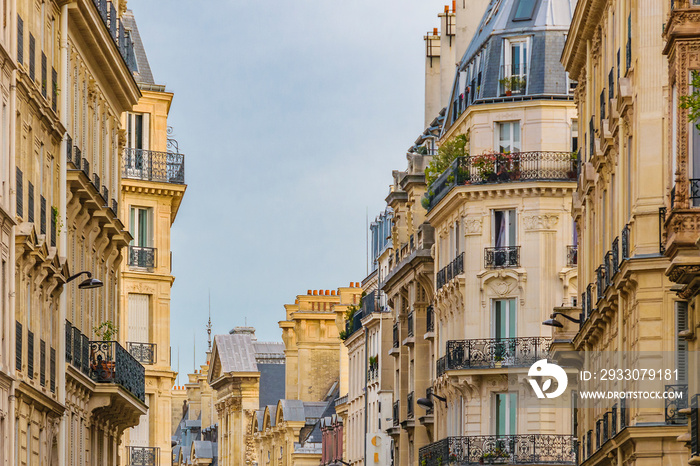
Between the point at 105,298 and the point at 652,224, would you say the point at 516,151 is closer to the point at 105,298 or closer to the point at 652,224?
the point at 105,298

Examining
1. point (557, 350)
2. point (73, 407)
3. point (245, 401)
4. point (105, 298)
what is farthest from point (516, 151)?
point (245, 401)

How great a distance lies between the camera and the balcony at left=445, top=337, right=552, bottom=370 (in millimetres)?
55938

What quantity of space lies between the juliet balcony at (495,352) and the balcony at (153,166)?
10818 mm

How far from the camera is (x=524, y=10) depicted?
5894 centimetres

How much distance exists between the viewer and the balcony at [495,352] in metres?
55.9

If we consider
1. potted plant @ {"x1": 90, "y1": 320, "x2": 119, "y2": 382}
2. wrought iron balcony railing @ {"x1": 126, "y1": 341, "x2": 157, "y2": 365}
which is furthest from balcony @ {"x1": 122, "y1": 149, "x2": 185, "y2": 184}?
potted plant @ {"x1": 90, "y1": 320, "x2": 119, "y2": 382}

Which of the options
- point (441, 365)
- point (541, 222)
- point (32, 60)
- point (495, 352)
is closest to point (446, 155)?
point (541, 222)

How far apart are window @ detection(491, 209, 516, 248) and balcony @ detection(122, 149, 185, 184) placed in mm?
10778

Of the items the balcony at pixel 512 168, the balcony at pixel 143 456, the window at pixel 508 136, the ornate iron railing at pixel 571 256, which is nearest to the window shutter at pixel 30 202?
the balcony at pixel 512 168

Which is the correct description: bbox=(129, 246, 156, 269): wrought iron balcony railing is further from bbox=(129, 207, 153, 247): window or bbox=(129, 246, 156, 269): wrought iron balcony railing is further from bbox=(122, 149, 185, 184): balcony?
bbox=(122, 149, 185, 184): balcony

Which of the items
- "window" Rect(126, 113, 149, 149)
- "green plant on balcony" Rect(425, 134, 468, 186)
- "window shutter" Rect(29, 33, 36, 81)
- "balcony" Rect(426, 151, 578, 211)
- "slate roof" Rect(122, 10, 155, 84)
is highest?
"slate roof" Rect(122, 10, 155, 84)

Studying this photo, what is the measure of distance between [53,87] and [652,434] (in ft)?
45.1

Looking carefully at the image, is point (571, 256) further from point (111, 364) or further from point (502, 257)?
point (111, 364)

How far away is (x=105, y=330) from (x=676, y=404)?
16612mm
